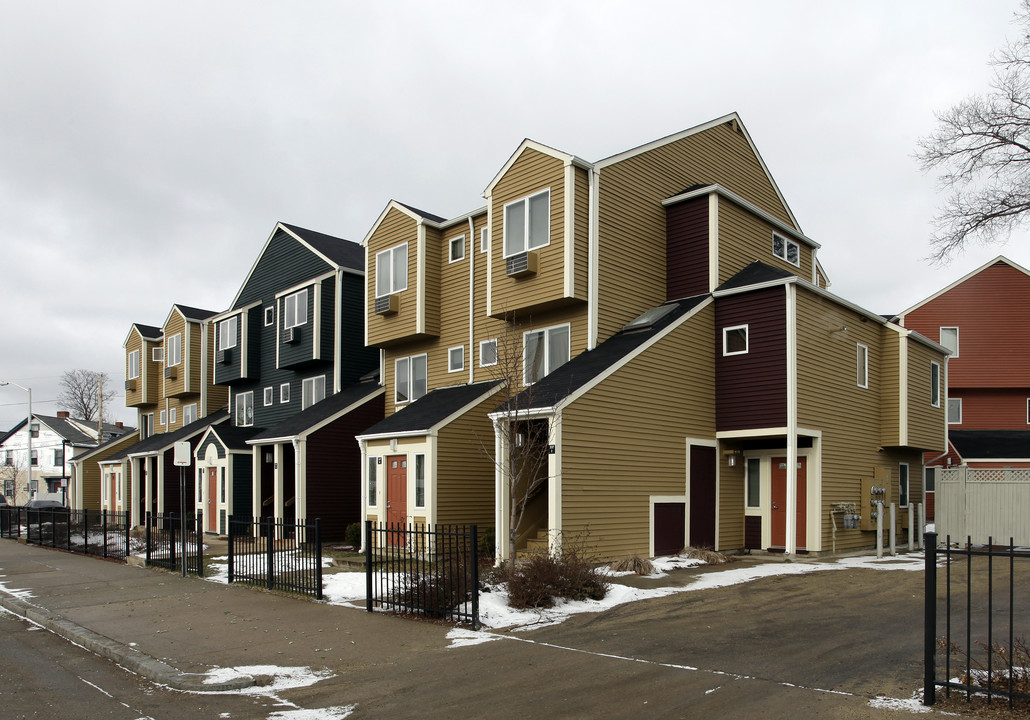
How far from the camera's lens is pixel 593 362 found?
61.6 feet

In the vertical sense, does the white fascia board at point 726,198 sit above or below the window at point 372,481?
above

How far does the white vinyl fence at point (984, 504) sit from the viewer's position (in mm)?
22969

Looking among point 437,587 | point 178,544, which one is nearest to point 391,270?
point 178,544

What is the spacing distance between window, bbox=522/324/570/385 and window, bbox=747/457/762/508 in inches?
221

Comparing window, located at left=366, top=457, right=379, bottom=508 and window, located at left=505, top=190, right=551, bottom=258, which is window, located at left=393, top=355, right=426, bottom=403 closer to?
window, located at left=366, top=457, right=379, bottom=508

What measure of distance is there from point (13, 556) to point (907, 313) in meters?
34.6

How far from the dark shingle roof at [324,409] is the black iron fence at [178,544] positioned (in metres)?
5.06

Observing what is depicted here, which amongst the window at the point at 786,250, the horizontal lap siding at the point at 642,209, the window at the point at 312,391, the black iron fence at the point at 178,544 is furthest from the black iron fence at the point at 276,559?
the window at the point at 786,250

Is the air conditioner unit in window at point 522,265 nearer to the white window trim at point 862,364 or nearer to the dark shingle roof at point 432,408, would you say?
the dark shingle roof at point 432,408

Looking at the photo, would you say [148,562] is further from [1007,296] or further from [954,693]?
[1007,296]

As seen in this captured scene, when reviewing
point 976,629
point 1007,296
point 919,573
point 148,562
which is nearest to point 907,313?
point 1007,296

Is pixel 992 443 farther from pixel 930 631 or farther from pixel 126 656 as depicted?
pixel 126 656

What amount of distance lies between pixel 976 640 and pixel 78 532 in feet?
89.6

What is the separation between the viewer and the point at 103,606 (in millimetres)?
14086
